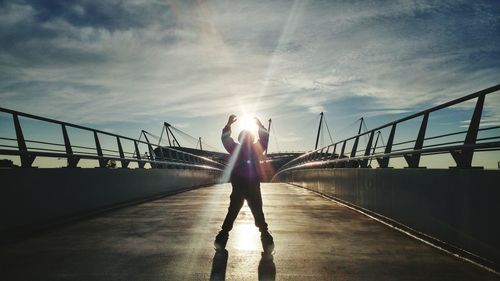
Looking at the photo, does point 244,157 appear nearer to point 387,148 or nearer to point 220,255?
point 220,255

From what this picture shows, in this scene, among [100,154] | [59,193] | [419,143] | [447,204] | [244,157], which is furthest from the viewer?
[100,154]

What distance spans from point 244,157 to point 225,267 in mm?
1498

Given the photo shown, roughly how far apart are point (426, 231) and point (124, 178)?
8.43m

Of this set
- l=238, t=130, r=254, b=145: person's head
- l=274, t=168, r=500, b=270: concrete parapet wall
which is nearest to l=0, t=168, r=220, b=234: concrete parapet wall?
l=238, t=130, r=254, b=145: person's head

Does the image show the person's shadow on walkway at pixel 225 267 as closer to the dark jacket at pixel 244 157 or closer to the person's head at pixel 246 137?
the dark jacket at pixel 244 157

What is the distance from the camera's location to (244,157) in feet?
19.3

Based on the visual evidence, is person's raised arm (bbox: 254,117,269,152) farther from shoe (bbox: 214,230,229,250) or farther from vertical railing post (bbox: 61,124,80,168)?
vertical railing post (bbox: 61,124,80,168)

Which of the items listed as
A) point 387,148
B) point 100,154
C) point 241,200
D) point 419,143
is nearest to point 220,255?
point 241,200

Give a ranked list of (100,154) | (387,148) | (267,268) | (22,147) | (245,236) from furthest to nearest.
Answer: (100,154), (387,148), (22,147), (245,236), (267,268)

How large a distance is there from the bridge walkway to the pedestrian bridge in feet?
0.05

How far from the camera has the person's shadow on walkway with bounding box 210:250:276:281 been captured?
14.8 ft

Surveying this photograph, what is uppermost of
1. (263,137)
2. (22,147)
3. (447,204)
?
(22,147)

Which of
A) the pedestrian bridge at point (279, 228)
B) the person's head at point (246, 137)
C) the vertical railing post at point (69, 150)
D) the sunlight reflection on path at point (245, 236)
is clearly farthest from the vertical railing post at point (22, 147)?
the person's head at point (246, 137)

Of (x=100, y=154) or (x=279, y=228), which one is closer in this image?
(x=279, y=228)
